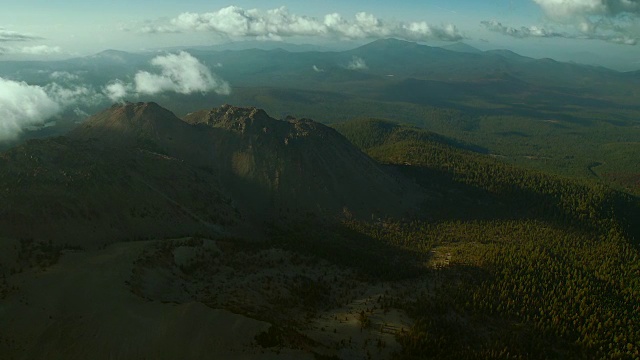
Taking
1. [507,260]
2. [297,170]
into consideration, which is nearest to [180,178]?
[297,170]

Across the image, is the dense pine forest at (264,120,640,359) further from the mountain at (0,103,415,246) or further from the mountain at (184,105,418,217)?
the mountain at (0,103,415,246)

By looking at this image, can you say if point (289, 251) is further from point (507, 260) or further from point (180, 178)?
point (507, 260)

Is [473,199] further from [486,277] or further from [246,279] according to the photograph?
[246,279]

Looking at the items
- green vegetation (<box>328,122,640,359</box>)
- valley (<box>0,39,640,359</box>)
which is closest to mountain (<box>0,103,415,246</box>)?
valley (<box>0,39,640,359</box>)

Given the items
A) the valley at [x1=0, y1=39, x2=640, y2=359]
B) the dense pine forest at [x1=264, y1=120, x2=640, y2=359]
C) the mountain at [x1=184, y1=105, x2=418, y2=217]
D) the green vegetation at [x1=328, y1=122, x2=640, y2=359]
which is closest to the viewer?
the valley at [x1=0, y1=39, x2=640, y2=359]

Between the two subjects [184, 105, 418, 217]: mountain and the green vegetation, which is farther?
[184, 105, 418, 217]: mountain

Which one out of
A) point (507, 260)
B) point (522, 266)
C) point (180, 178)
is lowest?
point (522, 266)

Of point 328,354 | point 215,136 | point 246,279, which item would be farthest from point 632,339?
point 215,136

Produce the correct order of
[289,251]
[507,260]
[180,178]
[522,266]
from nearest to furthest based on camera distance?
1. [522,266]
2. [289,251]
3. [507,260]
4. [180,178]

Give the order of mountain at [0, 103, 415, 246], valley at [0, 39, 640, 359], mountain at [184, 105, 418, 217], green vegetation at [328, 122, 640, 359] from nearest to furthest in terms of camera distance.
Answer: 1. valley at [0, 39, 640, 359]
2. green vegetation at [328, 122, 640, 359]
3. mountain at [0, 103, 415, 246]
4. mountain at [184, 105, 418, 217]
